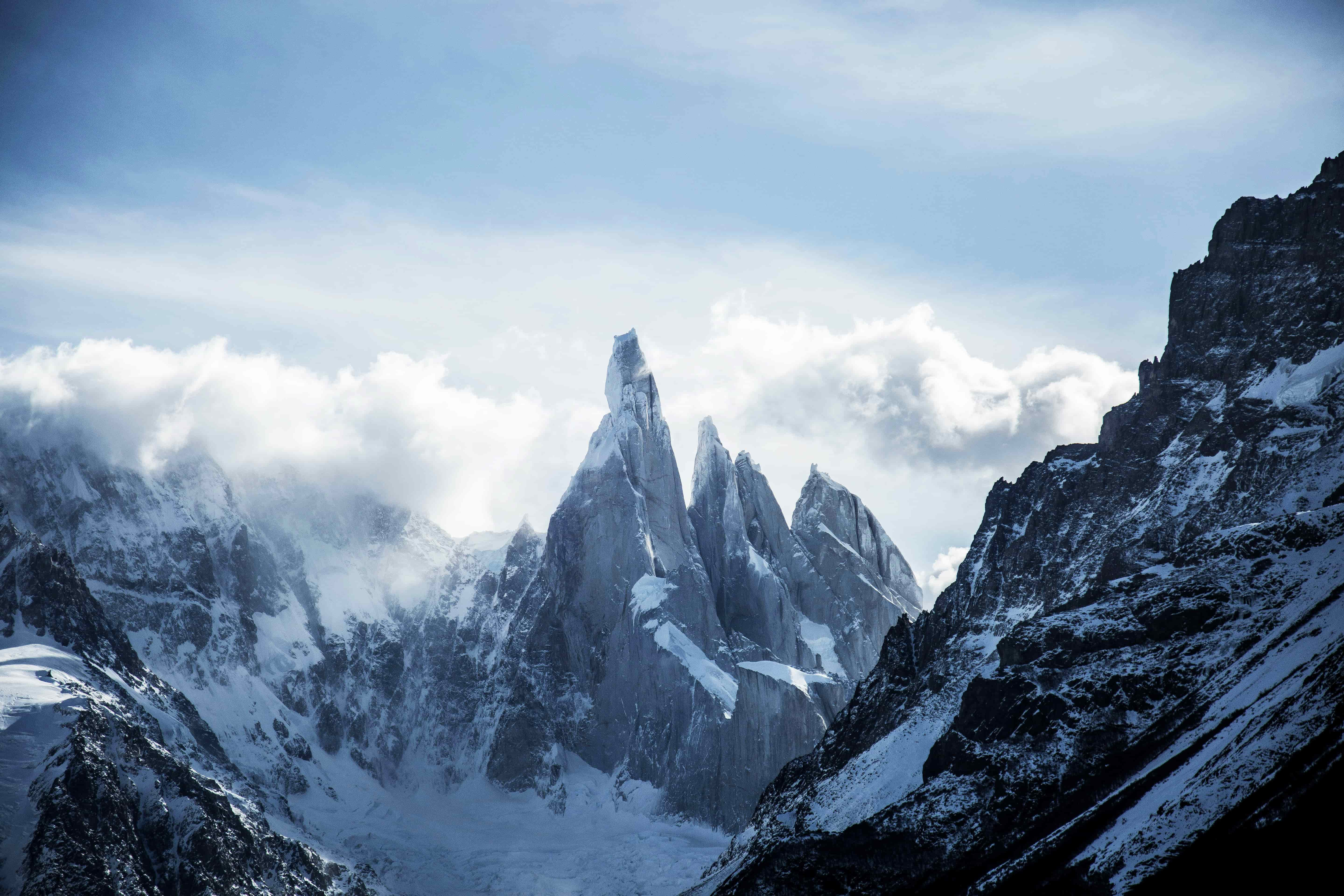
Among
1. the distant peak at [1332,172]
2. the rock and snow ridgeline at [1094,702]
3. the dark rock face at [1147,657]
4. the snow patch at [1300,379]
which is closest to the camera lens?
the dark rock face at [1147,657]

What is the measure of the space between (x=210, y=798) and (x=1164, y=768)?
401 feet

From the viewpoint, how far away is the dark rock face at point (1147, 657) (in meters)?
92.8

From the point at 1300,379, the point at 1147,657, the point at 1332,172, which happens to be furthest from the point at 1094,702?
the point at 1332,172

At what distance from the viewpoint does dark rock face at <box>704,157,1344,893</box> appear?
9281cm

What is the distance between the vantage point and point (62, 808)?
140750 millimetres

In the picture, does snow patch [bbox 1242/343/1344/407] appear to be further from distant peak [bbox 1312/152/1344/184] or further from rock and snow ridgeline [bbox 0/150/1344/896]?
distant peak [bbox 1312/152/1344/184]

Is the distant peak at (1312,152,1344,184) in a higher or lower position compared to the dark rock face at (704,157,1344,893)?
higher

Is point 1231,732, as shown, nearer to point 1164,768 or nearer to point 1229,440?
point 1164,768

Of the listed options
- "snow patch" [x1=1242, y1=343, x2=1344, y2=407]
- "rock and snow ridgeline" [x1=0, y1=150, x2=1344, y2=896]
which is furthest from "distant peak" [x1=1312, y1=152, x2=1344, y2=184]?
"snow patch" [x1=1242, y1=343, x2=1344, y2=407]

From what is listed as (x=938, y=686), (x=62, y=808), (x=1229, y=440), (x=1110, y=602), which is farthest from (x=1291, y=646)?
(x=62, y=808)

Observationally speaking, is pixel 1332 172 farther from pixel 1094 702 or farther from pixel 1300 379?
pixel 1094 702

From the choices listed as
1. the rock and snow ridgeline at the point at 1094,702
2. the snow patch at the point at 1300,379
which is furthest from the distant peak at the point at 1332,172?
the snow patch at the point at 1300,379

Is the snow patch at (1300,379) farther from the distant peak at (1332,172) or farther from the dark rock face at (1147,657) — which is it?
the distant peak at (1332,172)

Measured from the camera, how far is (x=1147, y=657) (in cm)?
11231
